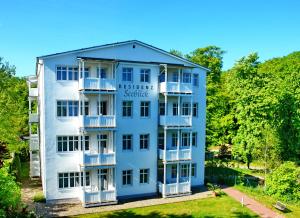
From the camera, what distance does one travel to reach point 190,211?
2328 centimetres

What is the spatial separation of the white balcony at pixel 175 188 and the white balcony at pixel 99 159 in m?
5.32

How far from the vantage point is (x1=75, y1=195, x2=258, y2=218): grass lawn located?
22.4m

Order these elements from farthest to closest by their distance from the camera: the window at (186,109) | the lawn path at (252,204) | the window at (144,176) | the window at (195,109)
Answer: the window at (195,109) → the window at (186,109) → the window at (144,176) → the lawn path at (252,204)

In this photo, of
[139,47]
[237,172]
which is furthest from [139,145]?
[237,172]

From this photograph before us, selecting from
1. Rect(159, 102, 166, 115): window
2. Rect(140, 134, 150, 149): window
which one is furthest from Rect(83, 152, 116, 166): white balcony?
Rect(159, 102, 166, 115): window

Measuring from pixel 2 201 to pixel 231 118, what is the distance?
35.5 m

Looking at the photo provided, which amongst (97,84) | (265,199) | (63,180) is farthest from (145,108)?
(265,199)

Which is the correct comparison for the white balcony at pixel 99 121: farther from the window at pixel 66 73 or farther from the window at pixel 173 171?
the window at pixel 173 171

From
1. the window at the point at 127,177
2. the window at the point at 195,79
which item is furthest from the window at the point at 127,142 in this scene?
the window at the point at 195,79

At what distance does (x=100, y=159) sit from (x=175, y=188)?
24.9 ft

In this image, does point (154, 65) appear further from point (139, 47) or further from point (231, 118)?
point (231, 118)

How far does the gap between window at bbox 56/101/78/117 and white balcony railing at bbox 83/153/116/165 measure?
3792 millimetres

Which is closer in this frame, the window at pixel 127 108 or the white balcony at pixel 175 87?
the window at pixel 127 108

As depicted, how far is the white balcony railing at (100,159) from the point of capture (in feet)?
78.9
